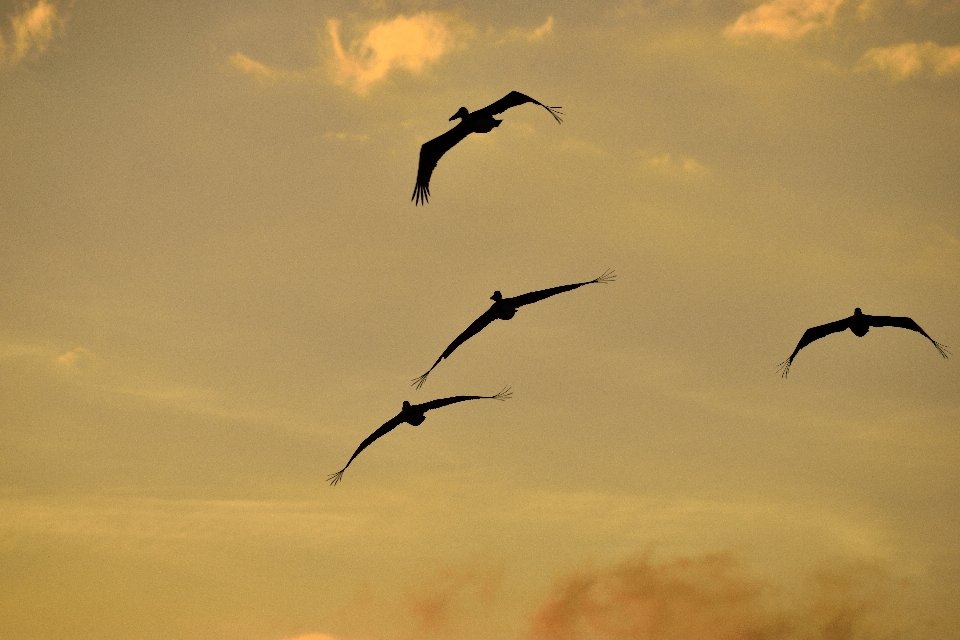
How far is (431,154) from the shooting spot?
155 feet

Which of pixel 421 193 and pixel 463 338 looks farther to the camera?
pixel 463 338

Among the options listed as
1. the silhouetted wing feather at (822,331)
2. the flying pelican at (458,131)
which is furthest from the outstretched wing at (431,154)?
the silhouetted wing feather at (822,331)

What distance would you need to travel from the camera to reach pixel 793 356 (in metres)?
52.8

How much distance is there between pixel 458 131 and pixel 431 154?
1617 mm

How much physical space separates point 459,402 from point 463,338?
2.97 m

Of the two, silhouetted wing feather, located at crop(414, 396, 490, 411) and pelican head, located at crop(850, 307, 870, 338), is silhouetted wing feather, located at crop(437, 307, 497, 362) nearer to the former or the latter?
silhouetted wing feather, located at crop(414, 396, 490, 411)

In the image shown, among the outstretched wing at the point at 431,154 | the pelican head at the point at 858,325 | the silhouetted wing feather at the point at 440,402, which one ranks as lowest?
the silhouetted wing feather at the point at 440,402

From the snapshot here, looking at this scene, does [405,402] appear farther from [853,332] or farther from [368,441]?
[853,332]

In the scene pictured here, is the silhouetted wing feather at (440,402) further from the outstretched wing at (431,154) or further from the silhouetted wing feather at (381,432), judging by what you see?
the outstretched wing at (431,154)

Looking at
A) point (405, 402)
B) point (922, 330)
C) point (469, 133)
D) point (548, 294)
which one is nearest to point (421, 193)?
point (469, 133)

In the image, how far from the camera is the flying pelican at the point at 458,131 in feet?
147

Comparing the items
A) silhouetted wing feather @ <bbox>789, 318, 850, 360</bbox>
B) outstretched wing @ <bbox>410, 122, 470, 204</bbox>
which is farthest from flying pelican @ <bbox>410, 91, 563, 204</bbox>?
silhouetted wing feather @ <bbox>789, 318, 850, 360</bbox>

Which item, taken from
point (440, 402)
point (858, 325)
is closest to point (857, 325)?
point (858, 325)

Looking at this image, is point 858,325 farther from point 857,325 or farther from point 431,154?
point 431,154
